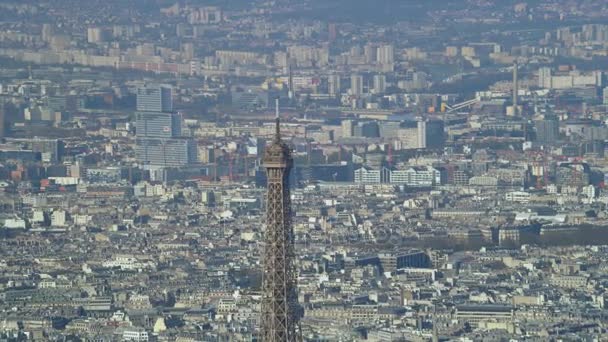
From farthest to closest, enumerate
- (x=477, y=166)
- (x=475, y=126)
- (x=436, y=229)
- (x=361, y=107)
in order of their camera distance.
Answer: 1. (x=361, y=107)
2. (x=475, y=126)
3. (x=477, y=166)
4. (x=436, y=229)

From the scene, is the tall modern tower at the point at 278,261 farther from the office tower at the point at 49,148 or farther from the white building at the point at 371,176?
the office tower at the point at 49,148

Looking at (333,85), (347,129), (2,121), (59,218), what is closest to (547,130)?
(347,129)

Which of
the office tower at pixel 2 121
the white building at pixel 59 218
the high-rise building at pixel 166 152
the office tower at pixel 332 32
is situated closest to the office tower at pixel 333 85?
the office tower at pixel 332 32

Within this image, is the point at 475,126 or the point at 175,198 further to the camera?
the point at 475,126

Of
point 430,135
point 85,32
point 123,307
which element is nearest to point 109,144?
point 430,135

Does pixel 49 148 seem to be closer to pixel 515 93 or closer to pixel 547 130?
pixel 547 130

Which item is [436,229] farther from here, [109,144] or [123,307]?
[109,144]

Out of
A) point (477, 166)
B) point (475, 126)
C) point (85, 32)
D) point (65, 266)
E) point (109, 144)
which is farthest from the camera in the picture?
point (85, 32)
